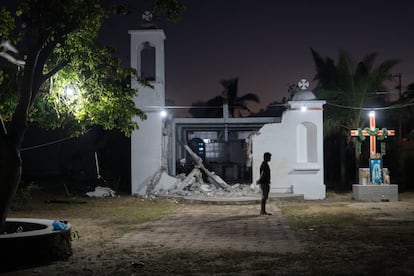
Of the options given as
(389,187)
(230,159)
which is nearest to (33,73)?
(389,187)

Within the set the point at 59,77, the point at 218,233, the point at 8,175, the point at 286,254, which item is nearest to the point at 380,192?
the point at 218,233

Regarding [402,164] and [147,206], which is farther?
[402,164]

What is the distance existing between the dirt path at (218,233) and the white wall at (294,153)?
16.2 feet

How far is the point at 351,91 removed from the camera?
24.7 m

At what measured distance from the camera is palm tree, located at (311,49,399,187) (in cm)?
2462

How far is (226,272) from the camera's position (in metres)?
7.76

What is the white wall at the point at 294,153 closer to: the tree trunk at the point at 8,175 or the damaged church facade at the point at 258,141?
the damaged church facade at the point at 258,141

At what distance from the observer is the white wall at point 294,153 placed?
69.3 feet

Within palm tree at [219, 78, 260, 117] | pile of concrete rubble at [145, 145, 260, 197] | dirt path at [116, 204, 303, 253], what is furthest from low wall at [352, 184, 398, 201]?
palm tree at [219, 78, 260, 117]

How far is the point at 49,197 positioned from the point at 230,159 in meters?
13.9

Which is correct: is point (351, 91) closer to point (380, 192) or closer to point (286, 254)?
point (380, 192)

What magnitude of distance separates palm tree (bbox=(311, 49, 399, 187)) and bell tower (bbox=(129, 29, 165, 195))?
7953mm

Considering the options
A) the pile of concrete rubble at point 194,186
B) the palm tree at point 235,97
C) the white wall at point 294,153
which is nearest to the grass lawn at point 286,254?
the white wall at point 294,153

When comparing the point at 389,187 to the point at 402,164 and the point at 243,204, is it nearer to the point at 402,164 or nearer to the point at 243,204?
the point at 243,204
